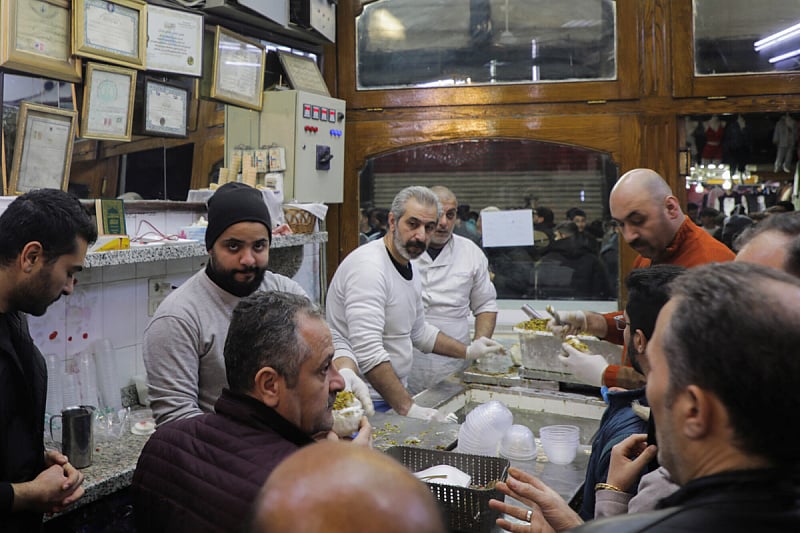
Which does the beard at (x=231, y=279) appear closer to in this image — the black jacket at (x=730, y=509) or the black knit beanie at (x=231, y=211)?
the black knit beanie at (x=231, y=211)

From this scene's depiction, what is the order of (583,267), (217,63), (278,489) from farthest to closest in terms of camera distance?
(583,267) < (217,63) < (278,489)

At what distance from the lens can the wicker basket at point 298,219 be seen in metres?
4.31

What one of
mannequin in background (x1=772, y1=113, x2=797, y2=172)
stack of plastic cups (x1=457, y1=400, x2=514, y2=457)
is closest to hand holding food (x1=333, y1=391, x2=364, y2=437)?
stack of plastic cups (x1=457, y1=400, x2=514, y2=457)

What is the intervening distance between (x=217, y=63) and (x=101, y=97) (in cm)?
95

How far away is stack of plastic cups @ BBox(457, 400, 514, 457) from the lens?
8.32ft

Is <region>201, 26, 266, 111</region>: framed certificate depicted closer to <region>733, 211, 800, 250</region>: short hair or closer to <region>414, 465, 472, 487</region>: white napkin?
<region>414, 465, 472, 487</region>: white napkin

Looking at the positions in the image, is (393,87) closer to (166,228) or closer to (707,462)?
(166,228)

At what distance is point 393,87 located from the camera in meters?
5.16

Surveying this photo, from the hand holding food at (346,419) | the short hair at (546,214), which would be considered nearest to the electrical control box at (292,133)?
the short hair at (546,214)

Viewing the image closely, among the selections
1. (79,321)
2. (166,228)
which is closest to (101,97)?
(166,228)

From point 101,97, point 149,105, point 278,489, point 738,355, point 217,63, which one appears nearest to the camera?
point 278,489

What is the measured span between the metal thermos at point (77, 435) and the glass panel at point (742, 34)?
4271mm

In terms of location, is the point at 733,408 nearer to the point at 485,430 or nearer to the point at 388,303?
the point at 485,430

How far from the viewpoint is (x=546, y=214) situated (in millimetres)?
5238
